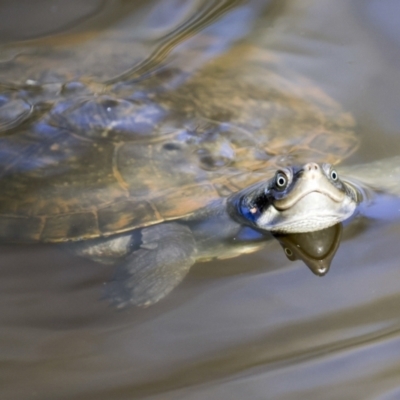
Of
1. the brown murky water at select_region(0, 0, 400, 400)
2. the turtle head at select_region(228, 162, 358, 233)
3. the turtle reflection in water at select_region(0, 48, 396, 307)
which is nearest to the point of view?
the brown murky water at select_region(0, 0, 400, 400)

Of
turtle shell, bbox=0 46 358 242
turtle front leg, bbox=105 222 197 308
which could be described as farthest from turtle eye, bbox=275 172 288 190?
turtle front leg, bbox=105 222 197 308

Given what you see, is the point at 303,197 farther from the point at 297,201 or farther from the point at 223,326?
the point at 223,326

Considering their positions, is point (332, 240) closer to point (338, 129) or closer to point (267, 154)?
point (267, 154)

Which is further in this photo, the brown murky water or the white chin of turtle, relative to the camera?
the white chin of turtle

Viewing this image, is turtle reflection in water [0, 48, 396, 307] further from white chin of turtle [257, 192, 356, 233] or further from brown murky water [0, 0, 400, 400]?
brown murky water [0, 0, 400, 400]

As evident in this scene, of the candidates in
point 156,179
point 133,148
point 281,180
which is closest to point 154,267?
point 156,179

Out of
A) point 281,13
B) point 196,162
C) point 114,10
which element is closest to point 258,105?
point 196,162

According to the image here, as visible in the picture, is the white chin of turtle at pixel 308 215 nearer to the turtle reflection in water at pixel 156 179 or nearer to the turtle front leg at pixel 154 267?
the turtle reflection in water at pixel 156 179

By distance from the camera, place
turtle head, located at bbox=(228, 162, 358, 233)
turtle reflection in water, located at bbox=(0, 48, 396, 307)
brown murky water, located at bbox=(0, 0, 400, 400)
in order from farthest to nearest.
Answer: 1. turtle reflection in water, located at bbox=(0, 48, 396, 307)
2. turtle head, located at bbox=(228, 162, 358, 233)
3. brown murky water, located at bbox=(0, 0, 400, 400)

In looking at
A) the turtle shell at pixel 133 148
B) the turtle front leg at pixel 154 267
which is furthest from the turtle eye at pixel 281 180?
the turtle front leg at pixel 154 267
